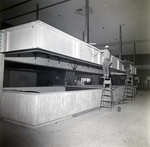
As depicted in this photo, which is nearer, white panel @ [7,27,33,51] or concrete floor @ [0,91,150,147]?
concrete floor @ [0,91,150,147]

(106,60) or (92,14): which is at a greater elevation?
(92,14)

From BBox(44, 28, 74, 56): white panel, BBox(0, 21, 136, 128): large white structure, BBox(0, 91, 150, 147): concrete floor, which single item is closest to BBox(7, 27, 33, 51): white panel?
BBox(0, 21, 136, 128): large white structure

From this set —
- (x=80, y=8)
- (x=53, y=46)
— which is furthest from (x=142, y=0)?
(x=53, y=46)

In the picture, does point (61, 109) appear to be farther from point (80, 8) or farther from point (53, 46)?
point (80, 8)

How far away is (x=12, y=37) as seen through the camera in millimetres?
3451

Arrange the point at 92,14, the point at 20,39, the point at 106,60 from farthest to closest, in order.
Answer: the point at 92,14
the point at 106,60
the point at 20,39

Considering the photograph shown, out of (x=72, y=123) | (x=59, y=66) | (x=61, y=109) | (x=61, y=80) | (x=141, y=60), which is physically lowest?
(x=72, y=123)

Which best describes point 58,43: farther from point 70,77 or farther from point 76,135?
point 70,77

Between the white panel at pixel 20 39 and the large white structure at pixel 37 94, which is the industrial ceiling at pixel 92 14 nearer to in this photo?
the large white structure at pixel 37 94

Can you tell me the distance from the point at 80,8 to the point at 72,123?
4.17 m

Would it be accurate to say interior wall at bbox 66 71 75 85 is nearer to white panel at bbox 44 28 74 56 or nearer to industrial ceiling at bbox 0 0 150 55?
A: industrial ceiling at bbox 0 0 150 55

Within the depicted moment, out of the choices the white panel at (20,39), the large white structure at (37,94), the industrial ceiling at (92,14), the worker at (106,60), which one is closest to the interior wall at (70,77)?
the industrial ceiling at (92,14)

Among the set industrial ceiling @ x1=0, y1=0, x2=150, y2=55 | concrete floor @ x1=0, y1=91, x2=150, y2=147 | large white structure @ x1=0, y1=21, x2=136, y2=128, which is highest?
industrial ceiling @ x1=0, y1=0, x2=150, y2=55

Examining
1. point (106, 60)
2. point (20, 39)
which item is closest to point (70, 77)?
point (106, 60)
